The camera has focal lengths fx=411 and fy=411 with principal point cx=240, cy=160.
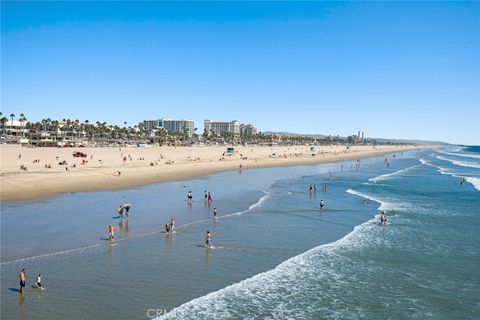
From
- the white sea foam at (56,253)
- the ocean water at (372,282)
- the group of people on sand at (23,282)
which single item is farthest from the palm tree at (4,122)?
the group of people on sand at (23,282)

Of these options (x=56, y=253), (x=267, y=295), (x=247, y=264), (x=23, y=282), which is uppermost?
(x=23, y=282)

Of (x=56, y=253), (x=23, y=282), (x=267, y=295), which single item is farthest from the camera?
(x=56, y=253)

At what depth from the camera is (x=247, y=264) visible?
19078 mm

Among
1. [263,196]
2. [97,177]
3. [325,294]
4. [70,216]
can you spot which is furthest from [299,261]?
[97,177]

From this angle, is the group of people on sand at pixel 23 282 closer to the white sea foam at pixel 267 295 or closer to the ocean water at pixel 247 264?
the ocean water at pixel 247 264

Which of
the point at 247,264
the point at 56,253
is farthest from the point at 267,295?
the point at 56,253

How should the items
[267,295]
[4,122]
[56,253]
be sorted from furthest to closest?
[4,122] < [56,253] < [267,295]

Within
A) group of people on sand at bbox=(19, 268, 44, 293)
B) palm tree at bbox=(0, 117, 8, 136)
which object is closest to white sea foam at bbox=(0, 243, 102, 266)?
group of people on sand at bbox=(19, 268, 44, 293)

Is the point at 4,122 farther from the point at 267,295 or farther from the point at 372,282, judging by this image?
the point at 372,282

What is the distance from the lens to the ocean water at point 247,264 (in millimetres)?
14570

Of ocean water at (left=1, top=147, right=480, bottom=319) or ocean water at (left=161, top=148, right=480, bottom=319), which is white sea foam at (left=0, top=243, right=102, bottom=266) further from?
ocean water at (left=161, top=148, right=480, bottom=319)

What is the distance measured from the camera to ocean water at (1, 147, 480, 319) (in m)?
14.6

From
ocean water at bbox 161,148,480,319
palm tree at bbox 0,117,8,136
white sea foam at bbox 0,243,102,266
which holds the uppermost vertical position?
palm tree at bbox 0,117,8,136

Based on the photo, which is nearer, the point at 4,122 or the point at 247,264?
the point at 247,264
